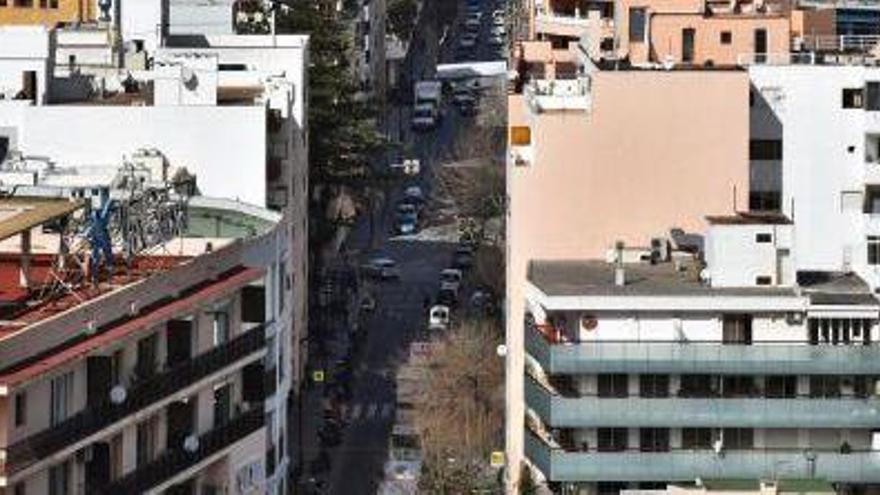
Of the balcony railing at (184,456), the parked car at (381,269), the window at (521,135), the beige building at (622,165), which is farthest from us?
the parked car at (381,269)

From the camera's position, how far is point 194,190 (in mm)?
94000

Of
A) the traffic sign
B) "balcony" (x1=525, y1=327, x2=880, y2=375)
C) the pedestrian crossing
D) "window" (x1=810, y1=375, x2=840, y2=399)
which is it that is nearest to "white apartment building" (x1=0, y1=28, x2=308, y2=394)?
the pedestrian crossing

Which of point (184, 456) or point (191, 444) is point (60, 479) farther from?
point (191, 444)

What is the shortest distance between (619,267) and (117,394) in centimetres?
2077

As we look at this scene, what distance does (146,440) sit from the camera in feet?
222

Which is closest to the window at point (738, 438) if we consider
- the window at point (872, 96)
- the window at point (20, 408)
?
the window at point (872, 96)

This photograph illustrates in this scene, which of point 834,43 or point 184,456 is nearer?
point 184,456

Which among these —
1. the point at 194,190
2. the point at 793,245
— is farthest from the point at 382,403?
the point at 793,245

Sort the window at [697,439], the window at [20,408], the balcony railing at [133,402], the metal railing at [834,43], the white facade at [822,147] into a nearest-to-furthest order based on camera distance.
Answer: the window at [20,408] → the balcony railing at [133,402] → the window at [697,439] → the white facade at [822,147] → the metal railing at [834,43]

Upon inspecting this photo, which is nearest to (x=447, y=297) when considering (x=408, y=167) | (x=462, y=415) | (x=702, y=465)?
(x=462, y=415)

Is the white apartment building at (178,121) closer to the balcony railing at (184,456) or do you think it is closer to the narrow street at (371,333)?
the narrow street at (371,333)

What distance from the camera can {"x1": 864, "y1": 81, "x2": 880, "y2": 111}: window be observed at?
90500mm

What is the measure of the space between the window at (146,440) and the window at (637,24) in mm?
36672

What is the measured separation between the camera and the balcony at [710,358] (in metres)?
80.5
